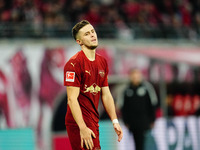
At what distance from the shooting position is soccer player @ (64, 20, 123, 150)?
5.05 metres

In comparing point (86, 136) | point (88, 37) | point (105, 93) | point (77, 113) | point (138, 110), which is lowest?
point (138, 110)

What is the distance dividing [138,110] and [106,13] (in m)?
5.12

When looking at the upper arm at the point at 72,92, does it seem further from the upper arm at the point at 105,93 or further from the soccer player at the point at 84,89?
the upper arm at the point at 105,93

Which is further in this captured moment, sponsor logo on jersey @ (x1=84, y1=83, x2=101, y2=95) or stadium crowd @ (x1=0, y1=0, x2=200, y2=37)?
stadium crowd @ (x1=0, y1=0, x2=200, y2=37)

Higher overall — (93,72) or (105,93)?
(93,72)

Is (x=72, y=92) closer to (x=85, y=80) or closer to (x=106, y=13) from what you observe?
(x=85, y=80)

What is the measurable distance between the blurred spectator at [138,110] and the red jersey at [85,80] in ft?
13.8

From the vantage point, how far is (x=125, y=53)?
42.5 ft

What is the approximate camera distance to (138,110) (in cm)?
953

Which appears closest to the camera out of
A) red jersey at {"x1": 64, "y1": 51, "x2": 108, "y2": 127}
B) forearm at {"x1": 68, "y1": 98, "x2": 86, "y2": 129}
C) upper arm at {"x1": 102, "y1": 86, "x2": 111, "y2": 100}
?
forearm at {"x1": 68, "y1": 98, "x2": 86, "y2": 129}

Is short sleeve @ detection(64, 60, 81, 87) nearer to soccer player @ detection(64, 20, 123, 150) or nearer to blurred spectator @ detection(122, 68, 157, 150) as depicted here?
soccer player @ detection(64, 20, 123, 150)

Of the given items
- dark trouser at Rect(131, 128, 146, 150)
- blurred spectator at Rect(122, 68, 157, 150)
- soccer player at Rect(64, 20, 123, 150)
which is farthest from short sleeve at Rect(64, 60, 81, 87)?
dark trouser at Rect(131, 128, 146, 150)

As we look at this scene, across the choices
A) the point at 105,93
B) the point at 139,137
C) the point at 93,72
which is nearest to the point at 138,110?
the point at 139,137

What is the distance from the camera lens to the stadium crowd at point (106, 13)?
40.8 feet
